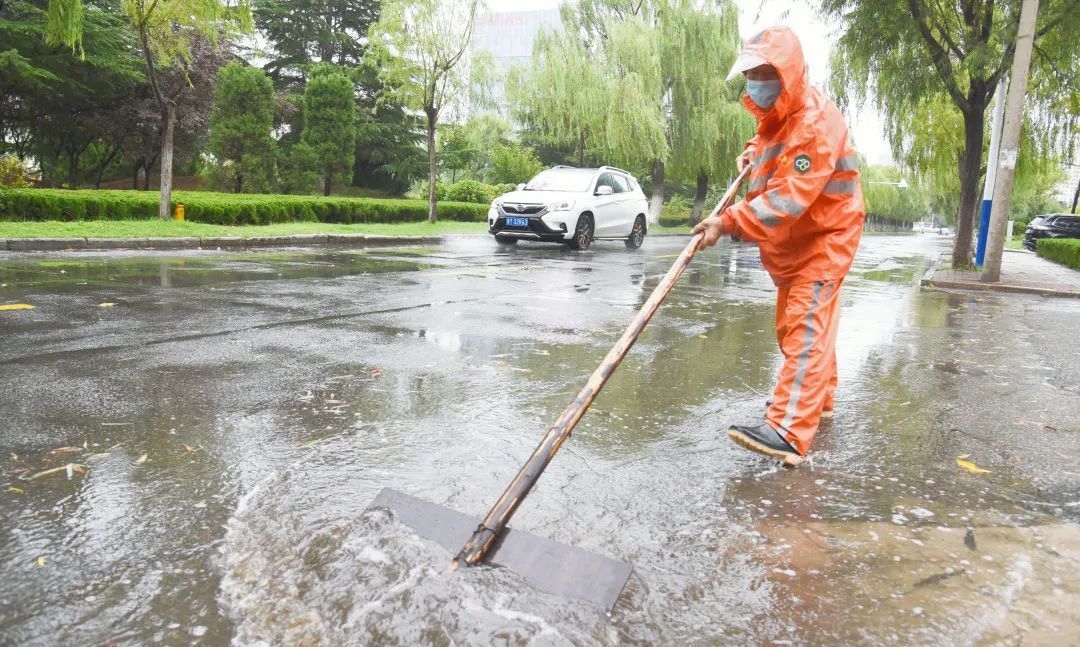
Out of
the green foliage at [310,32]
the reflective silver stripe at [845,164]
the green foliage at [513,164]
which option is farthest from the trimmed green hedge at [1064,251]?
the green foliage at [310,32]

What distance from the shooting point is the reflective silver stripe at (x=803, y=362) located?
3.00 meters

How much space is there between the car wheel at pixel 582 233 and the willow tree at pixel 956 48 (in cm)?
565

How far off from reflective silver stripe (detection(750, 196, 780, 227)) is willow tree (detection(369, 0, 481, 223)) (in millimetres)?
17915

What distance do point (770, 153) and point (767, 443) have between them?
119 centimetres

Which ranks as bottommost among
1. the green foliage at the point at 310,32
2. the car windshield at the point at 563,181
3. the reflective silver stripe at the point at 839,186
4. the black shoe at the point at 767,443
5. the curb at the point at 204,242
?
the black shoe at the point at 767,443

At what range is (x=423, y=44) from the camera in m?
19.2

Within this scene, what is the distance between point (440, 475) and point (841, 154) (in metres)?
2.00

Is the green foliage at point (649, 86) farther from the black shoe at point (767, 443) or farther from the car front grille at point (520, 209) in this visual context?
the black shoe at point (767, 443)

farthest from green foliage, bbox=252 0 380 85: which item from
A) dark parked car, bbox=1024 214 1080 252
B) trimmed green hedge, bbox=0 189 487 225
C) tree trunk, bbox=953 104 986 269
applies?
dark parked car, bbox=1024 214 1080 252

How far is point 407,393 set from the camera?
3707mm

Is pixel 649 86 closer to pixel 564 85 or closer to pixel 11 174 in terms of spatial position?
pixel 564 85

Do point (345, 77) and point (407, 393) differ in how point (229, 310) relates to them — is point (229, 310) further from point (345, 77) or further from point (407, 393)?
point (345, 77)

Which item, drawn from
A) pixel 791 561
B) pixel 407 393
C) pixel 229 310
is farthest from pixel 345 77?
pixel 791 561

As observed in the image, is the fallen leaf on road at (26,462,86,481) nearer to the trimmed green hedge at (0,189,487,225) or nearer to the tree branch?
the trimmed green hedge at (0,189,487,225)
